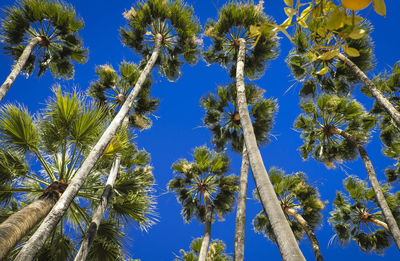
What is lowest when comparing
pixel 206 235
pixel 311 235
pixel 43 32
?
pixel 206 235

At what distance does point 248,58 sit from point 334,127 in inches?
184

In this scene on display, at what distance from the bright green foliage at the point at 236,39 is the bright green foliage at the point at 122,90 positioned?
2.99m

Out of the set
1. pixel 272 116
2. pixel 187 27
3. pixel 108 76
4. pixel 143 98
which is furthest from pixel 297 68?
pixel 108 76

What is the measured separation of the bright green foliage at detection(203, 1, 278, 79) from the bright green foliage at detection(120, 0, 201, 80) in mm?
646

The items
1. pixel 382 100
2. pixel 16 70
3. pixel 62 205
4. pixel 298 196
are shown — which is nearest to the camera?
pixel 62 205

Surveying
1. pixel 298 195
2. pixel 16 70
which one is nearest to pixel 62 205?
pixel 16 70

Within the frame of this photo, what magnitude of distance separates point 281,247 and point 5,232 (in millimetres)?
3679

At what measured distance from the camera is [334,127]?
9.37 metres

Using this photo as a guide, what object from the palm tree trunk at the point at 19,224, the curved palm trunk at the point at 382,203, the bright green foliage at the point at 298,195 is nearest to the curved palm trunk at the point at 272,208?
the palm tree trunk at the point at 19,224

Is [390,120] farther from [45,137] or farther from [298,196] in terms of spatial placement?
[45,137]

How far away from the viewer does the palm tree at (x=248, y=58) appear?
1570mm

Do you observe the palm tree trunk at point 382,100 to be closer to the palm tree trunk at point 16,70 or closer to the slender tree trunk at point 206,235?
the slender tree trunk at point 206,235

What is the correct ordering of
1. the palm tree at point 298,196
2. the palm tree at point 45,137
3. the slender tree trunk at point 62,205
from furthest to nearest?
the palm tree at point 298,196, the palm tree at point 45,137, the slender tree trunk at point 62,205

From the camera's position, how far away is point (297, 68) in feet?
31.5
